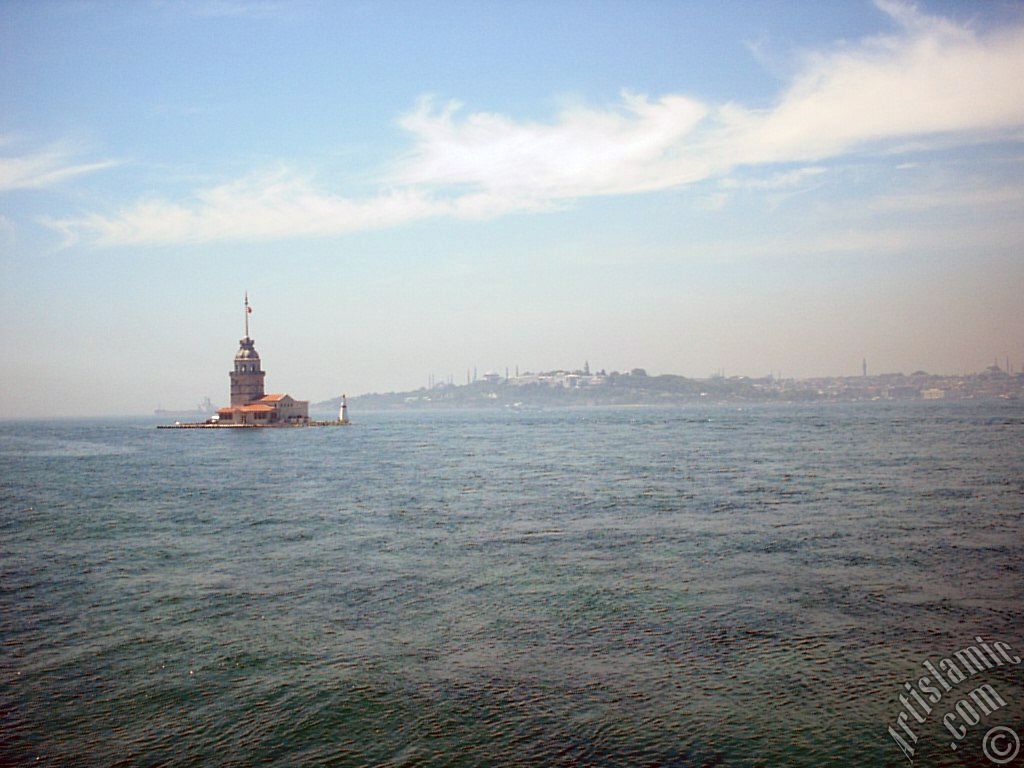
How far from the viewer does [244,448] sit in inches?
4715

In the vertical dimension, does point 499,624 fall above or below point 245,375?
below

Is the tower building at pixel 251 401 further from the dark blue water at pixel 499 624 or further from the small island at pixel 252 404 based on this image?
the dark blue water at pixel 499 624

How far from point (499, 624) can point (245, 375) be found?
180 m

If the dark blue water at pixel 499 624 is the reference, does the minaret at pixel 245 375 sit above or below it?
above

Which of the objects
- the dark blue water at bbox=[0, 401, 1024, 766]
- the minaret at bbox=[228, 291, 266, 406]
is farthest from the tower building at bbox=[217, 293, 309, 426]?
the dark blue water at bbox=[0, 401, 1024, 766]

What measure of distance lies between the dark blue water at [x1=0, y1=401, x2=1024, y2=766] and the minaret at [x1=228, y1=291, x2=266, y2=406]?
141868mm

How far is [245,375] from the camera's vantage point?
191000 mm

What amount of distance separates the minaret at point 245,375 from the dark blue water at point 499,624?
465 feet

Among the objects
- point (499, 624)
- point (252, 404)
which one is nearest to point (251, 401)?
point (252, 404)

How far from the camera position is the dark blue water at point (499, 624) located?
55.9 feet

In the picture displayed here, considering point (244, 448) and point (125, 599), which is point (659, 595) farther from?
point (244, 448)

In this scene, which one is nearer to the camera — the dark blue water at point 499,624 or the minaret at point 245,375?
the dark blue water at point 499,624

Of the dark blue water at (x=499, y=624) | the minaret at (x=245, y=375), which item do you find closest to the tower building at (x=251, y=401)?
the minaret at (x=245, y=375)

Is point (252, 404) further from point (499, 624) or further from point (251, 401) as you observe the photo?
point (499, 624)
